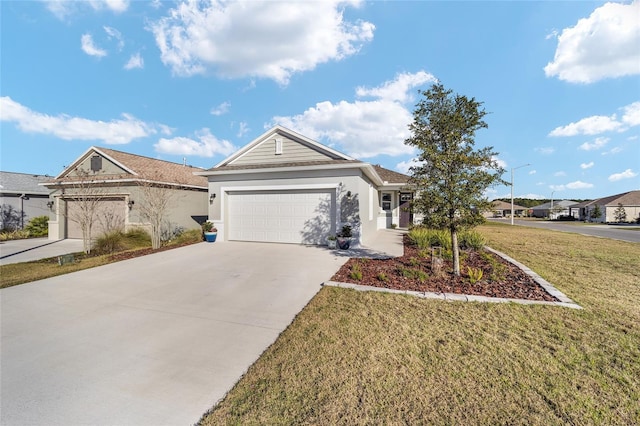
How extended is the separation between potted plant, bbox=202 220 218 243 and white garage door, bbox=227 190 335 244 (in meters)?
0.73

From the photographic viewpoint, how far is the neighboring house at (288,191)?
1053cm

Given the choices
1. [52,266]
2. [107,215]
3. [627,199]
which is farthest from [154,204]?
[627,199]

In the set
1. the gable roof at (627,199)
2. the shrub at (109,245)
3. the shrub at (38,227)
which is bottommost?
the shrub at (109,245)

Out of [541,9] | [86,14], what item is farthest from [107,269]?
[541,9]

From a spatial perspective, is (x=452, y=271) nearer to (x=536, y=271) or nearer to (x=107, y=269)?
(x=536, y=271)

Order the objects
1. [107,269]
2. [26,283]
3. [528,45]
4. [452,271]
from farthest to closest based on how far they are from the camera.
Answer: [528,45] < [107,269] < [452,271] < [26,283]

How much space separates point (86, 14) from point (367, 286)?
13.2m

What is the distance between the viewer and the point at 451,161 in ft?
19.7

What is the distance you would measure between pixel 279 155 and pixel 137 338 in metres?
9.61

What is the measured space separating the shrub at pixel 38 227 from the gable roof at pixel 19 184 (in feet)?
7.25

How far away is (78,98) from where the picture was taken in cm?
1280

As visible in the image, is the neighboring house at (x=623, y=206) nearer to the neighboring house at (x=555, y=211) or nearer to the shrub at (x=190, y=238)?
the neighboring house at (x=555, y=211)

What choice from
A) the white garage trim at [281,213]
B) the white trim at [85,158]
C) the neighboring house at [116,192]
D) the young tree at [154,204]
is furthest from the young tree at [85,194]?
the white garage trim at [281,213]

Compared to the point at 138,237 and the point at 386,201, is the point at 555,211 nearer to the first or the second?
the point at 386,201
